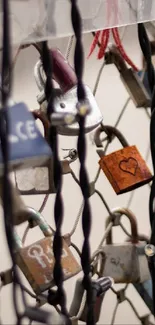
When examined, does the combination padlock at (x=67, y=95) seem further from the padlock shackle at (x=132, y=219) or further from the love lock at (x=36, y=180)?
the padlock shackle at (x=132, y=219)

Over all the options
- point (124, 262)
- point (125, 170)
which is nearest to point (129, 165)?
point (125, 170)

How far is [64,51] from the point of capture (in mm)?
519

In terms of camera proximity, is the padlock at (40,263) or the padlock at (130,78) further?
the padlock at (130,78)

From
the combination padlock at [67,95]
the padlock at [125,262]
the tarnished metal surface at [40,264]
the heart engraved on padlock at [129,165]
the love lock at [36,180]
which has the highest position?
the combination padlock at [67,95]

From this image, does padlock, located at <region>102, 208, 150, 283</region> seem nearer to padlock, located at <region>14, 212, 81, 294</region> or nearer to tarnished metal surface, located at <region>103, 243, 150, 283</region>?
tarnished metal surface, located at <region>103, 243, 150, 283</region>

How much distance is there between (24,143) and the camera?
329 mm

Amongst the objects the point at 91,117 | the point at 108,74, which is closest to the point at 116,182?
the point at 91,117

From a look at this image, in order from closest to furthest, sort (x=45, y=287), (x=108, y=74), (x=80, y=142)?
(x=80, y=142)
(x=45, y=287)
(x=108, y=74)

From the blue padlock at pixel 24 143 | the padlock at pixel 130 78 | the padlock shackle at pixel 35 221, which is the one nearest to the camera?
the blue padlock at pixel 24 143

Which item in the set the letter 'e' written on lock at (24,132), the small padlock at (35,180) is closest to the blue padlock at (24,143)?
the letter 'e' written on lock at (24,132)

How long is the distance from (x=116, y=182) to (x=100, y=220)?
255 millimetres

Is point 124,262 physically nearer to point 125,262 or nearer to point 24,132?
point 125,262

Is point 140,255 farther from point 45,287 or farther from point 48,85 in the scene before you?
point 48,85

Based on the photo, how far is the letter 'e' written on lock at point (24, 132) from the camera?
0.33m
